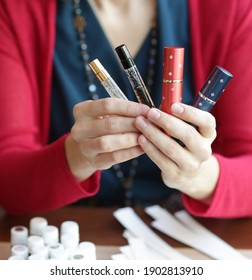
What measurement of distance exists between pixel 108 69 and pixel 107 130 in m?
0.27

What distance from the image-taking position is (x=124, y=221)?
0.76m

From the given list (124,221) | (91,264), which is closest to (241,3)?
(124,221)

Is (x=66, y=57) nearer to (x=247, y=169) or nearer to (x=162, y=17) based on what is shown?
(x=162, y=17)

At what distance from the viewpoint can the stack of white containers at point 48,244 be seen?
63 cm

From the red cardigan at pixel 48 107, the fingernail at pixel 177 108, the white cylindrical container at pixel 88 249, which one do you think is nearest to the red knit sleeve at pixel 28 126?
the red cardigan at pixel 48 107

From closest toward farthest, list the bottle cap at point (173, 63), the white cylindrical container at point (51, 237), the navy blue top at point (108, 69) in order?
1. the bottle cap at point (173, 63)
2. the white cylindrical container at point (51, 237)
3. the navy blue top at point (108, 69)

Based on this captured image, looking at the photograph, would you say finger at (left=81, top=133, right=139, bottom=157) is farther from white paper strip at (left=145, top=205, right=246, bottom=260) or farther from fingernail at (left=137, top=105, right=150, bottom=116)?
white paper strip at (left=145, top=205, right=246, bottom=260)

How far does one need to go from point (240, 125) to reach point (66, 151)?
246mm

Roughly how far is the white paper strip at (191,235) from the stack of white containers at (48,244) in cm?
12

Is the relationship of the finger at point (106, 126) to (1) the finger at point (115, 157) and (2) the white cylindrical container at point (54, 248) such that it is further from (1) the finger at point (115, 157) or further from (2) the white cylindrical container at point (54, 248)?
(2) the white cylindrical container at point (54, 248)

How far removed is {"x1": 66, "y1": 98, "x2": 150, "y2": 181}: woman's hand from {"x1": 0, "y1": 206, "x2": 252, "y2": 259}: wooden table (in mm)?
111

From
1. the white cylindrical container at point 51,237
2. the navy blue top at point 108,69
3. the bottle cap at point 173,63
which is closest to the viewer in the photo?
the bottle cap at point 173,63

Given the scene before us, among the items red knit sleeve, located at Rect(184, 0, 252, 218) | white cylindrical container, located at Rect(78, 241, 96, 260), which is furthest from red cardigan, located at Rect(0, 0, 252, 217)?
white cylindrical container, located at Rect(78, 241, 96, 260)

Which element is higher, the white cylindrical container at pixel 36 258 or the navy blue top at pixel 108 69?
the navy blue top at pixel 108 69
